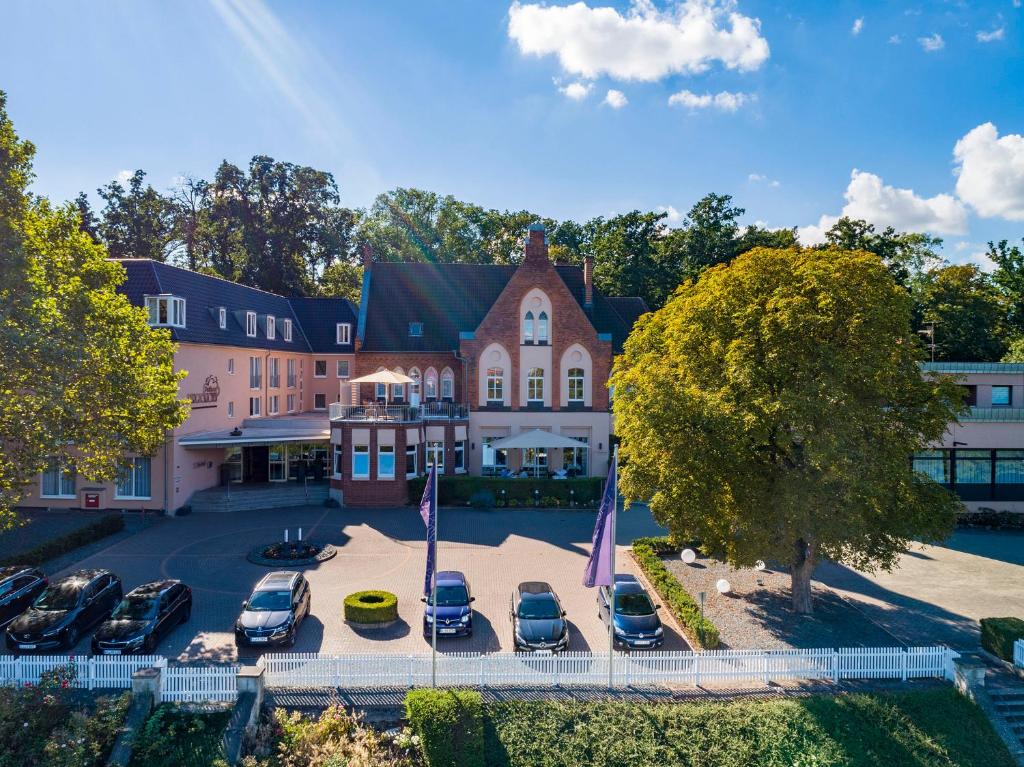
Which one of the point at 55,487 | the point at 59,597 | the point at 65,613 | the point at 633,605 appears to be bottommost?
the point at 633,605

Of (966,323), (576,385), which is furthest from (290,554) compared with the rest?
(966,323)

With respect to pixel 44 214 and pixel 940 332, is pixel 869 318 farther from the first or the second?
pixel 940 332

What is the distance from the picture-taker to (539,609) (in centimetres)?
1709

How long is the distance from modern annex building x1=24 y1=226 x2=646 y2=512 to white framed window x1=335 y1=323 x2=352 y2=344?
0.07 metres

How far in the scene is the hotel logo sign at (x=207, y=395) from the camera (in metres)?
31.5

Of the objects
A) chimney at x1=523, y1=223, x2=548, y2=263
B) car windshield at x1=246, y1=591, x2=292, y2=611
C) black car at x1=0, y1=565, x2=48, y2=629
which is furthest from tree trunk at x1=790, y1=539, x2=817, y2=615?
chimney at x1=523, y1=223, x2=548, y2=263

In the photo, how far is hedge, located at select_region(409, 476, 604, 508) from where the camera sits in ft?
106

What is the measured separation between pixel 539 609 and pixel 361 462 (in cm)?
1701

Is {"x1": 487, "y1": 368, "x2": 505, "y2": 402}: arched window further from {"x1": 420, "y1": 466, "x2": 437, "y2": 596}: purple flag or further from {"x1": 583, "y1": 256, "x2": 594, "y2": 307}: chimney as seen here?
{"x1": 420, "y1": 466, "x2": 437, "y2": 596}: purple flag

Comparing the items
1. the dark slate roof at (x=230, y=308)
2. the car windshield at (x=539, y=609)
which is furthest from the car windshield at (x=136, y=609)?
the dark slate roof at (x=230, y=308)

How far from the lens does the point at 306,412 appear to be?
4394cm

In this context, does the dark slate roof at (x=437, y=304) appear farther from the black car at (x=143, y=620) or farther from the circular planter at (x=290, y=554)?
the black car at (x=143, y=620)

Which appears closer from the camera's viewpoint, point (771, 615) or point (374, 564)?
point (771, 615)

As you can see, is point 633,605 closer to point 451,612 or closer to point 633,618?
point 633,618
